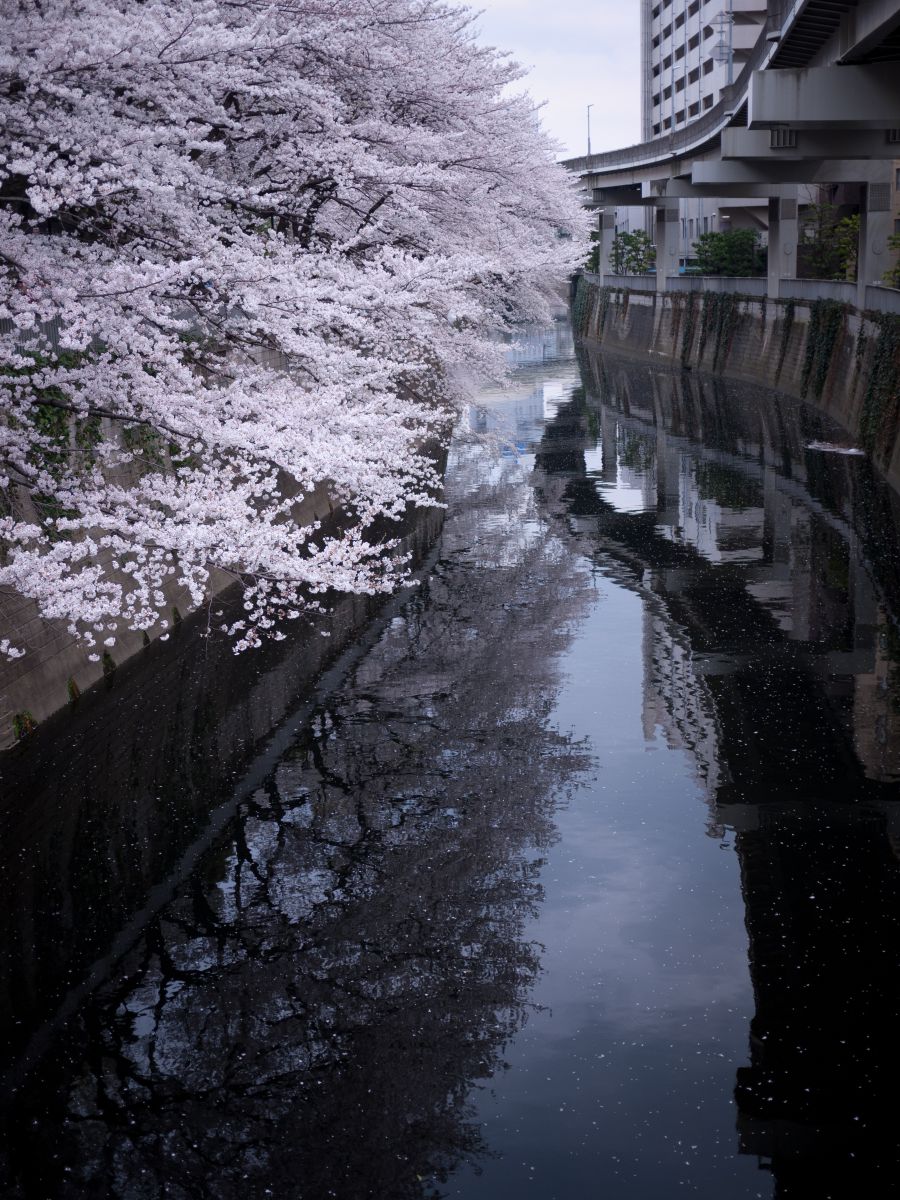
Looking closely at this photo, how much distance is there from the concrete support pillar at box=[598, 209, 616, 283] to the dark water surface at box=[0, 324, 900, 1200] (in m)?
64.6

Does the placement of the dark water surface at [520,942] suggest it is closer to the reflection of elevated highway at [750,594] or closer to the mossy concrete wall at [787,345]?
the reflection of elevated highway at [750,594]

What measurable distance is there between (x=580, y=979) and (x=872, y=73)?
17935 millimetres

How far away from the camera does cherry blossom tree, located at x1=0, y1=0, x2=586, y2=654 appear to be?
10.7 metres

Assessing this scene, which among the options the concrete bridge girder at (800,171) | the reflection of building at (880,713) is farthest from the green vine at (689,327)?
the reflection of building at (880,713)

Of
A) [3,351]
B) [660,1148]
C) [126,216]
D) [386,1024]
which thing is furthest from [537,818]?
[126,216]

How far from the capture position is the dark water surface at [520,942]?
7.01 metres

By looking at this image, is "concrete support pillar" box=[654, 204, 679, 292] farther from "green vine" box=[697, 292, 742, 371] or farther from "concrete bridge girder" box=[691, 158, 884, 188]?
"concrete bridge girder" box=[691, 158, 884, 188]

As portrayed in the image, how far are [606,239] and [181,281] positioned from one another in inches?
2863

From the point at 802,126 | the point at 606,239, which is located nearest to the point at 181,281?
the point at 802,126

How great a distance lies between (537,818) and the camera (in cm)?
1116

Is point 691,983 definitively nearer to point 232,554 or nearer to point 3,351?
point 232,554

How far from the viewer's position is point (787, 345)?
42.3m

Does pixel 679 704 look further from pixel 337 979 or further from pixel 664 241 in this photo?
pixel 664 241

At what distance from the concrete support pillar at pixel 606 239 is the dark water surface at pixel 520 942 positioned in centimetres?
6465
